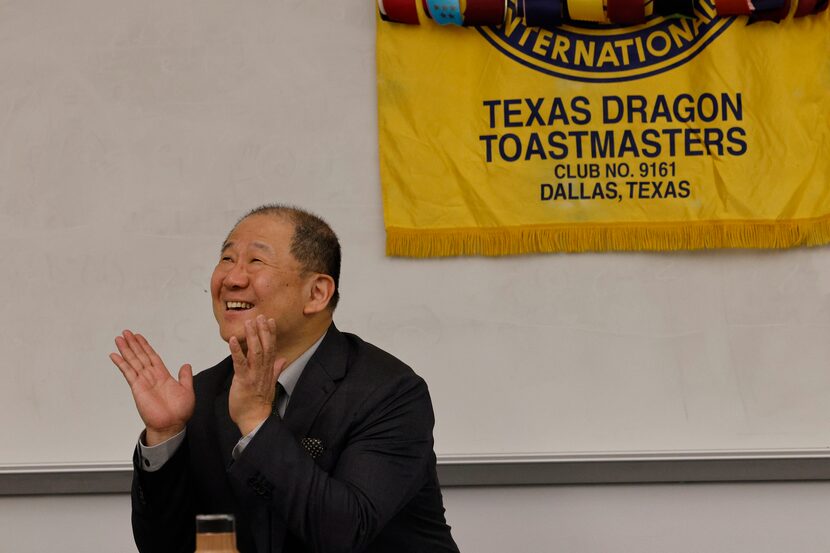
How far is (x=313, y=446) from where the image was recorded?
1.96 meters

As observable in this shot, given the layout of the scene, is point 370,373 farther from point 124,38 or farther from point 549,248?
point 124,38

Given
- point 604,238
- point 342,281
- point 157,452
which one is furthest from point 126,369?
point 604,238

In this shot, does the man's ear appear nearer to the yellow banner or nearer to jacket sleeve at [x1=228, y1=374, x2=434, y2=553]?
jacket sleeve at [x1=228, y1=374, x2=434, y2=553]

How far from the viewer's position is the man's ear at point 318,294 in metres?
2.13

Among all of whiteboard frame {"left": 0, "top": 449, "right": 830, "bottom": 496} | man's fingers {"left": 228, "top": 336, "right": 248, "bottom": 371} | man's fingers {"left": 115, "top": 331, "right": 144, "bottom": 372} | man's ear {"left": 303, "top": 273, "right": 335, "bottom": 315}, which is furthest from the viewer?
whiteboard frame {"left": 0, "top": 449, "right": 830, "bottom": 496}

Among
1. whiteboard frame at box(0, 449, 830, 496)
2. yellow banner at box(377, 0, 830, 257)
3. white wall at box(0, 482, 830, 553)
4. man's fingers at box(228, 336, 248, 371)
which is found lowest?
white wall at box(0, 482, 830, 553)

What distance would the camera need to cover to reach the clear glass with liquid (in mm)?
1244

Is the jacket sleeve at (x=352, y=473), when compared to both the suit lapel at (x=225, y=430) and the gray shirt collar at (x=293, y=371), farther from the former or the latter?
the gray shirt collar at (x=293, y=371)

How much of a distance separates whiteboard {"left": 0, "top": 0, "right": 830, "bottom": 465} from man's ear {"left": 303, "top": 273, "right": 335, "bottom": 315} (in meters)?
0.97

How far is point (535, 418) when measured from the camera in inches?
120

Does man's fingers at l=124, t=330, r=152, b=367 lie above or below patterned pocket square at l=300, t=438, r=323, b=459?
above

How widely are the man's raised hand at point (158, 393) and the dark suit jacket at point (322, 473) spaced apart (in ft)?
0.35

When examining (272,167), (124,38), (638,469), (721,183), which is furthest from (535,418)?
(124,38)

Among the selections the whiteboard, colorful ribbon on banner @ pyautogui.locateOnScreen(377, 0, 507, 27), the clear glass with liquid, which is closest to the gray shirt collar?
the clear glass with liquid
